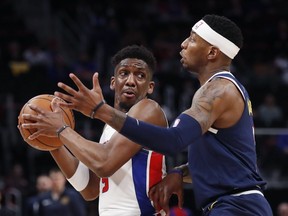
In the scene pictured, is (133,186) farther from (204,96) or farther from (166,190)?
(204,96)

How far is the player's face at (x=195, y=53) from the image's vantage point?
16.1ft

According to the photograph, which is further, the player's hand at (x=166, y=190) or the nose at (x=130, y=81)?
the nose at (x=130, y=81)

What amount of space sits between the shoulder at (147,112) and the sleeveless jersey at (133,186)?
0.85ft

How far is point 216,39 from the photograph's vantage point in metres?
4.89

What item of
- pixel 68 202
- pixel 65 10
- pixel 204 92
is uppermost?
pixel 65 10

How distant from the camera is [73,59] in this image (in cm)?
1738

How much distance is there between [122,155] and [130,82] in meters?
→ 0.69

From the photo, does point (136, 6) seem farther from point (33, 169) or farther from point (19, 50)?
point (33, 169)

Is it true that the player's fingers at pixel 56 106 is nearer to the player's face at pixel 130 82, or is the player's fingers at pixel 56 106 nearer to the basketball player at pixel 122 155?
the basketball player at pixel 122 155

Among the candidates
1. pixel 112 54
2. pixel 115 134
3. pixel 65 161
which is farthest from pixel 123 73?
pixel 112 54

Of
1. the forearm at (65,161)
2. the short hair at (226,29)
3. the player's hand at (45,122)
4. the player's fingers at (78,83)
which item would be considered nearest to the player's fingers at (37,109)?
the player's hand at (45,122)

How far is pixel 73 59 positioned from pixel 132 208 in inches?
498

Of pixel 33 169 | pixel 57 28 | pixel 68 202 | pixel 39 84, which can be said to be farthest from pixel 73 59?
pixel 68 202

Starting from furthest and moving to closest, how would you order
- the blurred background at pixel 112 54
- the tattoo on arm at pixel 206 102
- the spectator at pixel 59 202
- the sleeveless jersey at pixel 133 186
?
the blurred background at pixel 112 54
the spectator at pixel 59 202
the sleeveless jersey at pixel 133 186
the tattoo on arm at pixel 206 102
